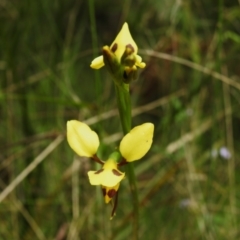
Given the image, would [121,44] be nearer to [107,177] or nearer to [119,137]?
[107,177]

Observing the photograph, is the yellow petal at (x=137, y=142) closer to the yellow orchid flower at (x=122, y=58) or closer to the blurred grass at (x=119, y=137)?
the yellow orchid flower at (x=122, y=58)

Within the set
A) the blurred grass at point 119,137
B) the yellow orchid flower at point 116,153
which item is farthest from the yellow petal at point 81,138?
the blurred grass at point 119,137

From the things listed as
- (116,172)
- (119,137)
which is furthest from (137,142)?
(119,137)

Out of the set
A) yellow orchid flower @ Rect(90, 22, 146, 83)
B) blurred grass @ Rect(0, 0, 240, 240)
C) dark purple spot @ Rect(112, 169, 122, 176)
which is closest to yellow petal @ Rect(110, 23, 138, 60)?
yellow orchid flower @ Rect(90, 22, 146, 83)

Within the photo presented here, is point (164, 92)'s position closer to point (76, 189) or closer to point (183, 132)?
point (183, 132)

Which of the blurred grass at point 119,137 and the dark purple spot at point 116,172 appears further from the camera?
the blurred grass at point 119,137
